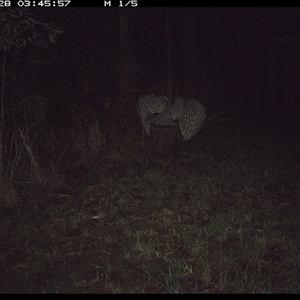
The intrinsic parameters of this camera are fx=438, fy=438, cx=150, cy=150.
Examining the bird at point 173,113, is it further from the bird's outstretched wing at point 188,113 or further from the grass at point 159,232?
the grass at point 159,232

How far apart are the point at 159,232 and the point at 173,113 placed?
4.14m

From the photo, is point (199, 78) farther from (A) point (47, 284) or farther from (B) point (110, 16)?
(A) point (47, 284)

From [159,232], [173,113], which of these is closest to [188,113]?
[173,113]

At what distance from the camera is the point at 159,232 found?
4750 mm

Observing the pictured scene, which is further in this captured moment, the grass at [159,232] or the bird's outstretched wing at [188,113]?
the bird's outstretched wing at [188,113]

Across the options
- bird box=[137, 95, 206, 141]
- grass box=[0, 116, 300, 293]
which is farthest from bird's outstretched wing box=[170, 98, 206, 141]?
grass box=[0, 116, 300, 293]

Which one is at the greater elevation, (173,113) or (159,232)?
(173,113)

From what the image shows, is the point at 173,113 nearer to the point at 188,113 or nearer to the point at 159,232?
the point at 188,113

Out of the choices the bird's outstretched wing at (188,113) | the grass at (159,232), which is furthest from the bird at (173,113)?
the grass at (159,232)

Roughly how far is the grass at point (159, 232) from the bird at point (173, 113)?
108 centimetres

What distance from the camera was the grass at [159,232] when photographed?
3686mm

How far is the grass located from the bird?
3.55 ft

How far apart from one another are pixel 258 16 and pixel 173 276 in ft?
58.5

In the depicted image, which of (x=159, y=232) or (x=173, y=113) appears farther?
(x=173, y=113)
